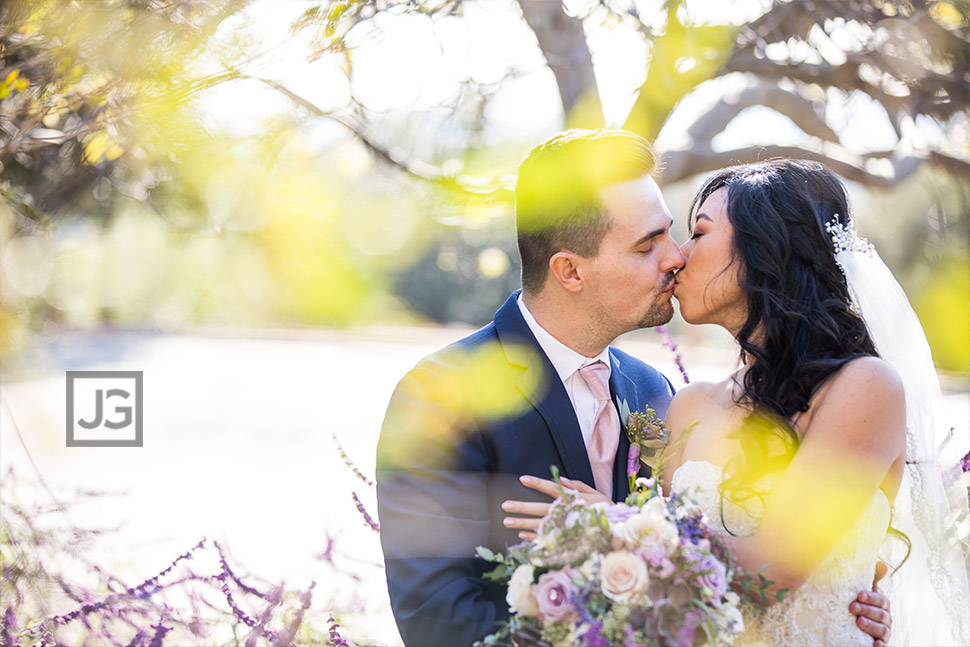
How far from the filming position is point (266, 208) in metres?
5.27

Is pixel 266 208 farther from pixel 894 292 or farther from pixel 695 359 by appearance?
pixel 695 359

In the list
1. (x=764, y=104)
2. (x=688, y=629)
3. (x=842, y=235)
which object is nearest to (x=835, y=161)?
(x=764, y=104)

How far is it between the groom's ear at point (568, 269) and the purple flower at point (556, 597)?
0.95m

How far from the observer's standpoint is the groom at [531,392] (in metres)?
2.10

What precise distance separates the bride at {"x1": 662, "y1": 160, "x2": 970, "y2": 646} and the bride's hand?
0.95ft

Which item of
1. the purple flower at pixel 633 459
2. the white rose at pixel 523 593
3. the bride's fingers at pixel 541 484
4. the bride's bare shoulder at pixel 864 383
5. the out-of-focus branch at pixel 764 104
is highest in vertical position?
the out-of-focus branch at pixel 764 104

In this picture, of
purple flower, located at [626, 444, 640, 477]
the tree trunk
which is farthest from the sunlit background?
purple flower, located at [626, 444, 640, 477]

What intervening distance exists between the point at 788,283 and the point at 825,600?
2.85 feet

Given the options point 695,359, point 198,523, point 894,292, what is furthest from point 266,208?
point 695,359

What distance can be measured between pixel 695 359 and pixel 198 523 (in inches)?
514

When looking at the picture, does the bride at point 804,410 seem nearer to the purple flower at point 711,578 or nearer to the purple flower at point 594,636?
the purple flower at point 711,578

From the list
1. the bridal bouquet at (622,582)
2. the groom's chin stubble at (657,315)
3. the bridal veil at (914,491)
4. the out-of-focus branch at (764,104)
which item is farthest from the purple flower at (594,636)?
the out-of-focus branch at (764,104)

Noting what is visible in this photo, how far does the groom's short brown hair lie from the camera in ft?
8.00

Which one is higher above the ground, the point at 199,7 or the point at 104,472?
the point at 199,7
